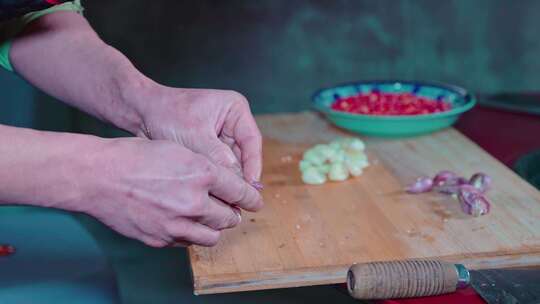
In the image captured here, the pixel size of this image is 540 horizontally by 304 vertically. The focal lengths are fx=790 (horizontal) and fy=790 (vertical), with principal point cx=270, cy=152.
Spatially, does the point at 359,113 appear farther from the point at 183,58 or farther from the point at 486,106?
the point at 183,58

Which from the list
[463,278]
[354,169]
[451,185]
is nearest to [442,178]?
[451,185]

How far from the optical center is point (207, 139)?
3.79 feet

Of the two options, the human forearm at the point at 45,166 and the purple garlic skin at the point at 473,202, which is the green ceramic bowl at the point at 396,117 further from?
the human forearm at the point at 45,166

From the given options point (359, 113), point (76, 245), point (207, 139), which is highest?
point (207, 139)

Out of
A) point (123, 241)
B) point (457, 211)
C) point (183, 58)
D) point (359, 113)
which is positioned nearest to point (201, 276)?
point (457, 211)

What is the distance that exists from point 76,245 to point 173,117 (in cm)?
37

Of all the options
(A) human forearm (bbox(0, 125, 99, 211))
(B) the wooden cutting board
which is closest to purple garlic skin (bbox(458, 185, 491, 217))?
(B) the wooden cutting board

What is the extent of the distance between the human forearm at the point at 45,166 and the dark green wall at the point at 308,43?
3.11 ft

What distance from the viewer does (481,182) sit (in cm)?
126

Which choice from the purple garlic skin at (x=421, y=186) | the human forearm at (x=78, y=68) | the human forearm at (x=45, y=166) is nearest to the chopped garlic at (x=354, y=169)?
the purple garlic skin at (x=421, y=186)

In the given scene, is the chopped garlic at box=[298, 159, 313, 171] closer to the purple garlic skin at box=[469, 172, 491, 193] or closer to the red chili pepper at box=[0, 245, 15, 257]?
the purple garlic skin at box=[469, 172, 491, 193]

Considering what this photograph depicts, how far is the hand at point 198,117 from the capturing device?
1.16 metres

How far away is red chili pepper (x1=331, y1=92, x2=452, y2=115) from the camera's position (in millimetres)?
1575

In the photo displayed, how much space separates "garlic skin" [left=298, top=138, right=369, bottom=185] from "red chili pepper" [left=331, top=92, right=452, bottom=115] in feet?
0.51
